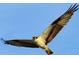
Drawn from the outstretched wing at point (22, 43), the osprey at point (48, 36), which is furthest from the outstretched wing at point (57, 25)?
the outstretched wing at point (22, 43)

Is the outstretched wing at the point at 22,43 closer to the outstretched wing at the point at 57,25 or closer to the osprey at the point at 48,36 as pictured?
the osprey at the point at 48,36

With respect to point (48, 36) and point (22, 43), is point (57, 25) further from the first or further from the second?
point (22, 43)

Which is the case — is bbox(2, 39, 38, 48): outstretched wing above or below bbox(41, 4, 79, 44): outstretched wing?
below

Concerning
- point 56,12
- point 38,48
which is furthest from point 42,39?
point 56,12

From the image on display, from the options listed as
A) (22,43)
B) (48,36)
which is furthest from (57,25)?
(22,43)

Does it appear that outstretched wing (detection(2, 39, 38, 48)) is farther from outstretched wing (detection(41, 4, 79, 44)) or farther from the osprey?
outstretched wing (detection(41, 4, 79, 44))

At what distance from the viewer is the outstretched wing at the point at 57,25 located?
2.11m

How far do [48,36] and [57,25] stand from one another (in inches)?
4.8

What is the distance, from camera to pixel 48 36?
2125mm

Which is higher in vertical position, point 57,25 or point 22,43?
point 57,25

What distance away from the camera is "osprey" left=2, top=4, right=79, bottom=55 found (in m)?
2.10

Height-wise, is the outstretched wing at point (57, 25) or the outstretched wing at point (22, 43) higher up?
the outstretched wing at point (57, 25)

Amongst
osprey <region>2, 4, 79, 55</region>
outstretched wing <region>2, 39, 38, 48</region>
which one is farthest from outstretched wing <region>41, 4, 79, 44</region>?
outstretched wing <region>2, 39, 38, 48</region>
